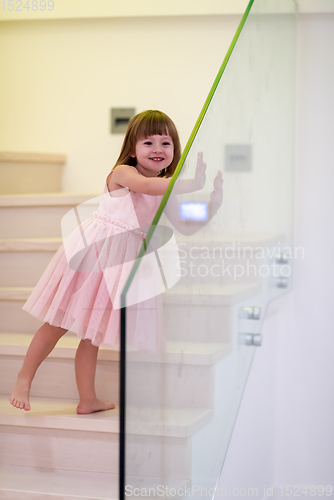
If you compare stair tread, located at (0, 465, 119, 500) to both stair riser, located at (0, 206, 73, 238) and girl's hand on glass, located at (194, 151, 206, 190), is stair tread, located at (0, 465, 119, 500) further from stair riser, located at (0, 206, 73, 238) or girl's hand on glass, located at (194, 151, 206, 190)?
stair riser, located at (0, 206, 73, 238)

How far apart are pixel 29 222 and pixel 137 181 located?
3.15ft

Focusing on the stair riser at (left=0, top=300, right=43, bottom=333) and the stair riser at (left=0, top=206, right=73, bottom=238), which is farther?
the stair riser at (left=0, top=206, right=73, bottom=238)

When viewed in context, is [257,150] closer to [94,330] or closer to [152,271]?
[94,330]

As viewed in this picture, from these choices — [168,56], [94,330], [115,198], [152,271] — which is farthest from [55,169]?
[152,271]

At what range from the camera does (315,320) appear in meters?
2.78

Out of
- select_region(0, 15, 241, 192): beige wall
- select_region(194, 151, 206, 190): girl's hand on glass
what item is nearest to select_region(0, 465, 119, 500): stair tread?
select_region(194, 151, 206, 190): girl's hand on glass

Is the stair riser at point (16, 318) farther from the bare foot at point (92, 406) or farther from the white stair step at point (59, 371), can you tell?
the bare foot at point (92, 406)

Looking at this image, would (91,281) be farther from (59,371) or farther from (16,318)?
(16,318)

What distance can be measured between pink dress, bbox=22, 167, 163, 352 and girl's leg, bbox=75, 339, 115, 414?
8 centimetres

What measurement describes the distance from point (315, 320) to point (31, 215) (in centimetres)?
150

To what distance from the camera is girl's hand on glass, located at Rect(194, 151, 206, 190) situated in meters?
1.31

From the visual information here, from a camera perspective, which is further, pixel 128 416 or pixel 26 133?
pixel 26 133

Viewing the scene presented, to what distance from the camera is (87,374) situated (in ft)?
5.88

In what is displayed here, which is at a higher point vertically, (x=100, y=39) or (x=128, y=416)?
(x=100, y=39)
